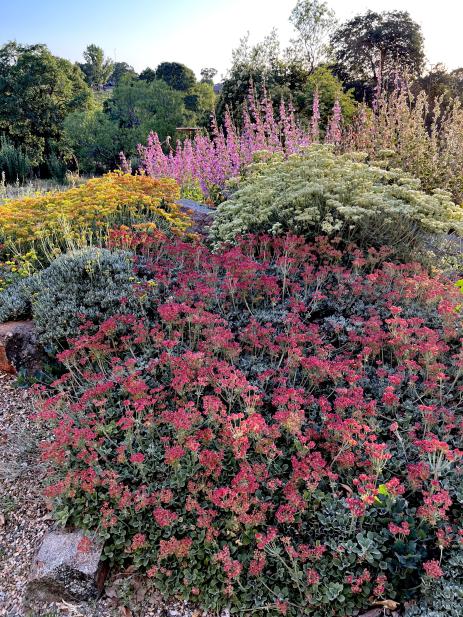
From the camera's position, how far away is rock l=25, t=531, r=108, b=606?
7.20 feet

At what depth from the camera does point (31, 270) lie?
469cm

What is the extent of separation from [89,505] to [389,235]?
3554 millimetres

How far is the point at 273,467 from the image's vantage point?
2430mm

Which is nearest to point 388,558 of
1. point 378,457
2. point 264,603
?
point 378,457

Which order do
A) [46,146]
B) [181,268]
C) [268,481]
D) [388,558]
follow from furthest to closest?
[46,146]
[181,268]
[268,481]
[388,558]

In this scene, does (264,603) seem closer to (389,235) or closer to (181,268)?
(181,268)

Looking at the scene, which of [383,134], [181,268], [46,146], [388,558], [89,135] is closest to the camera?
[388,558]

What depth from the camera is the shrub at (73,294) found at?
11.7ft

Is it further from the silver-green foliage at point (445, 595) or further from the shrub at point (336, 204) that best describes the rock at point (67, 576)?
the shrub at point (336, 204)

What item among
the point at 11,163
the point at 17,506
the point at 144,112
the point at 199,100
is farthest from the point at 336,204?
the point at 199,100

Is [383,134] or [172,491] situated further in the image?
[383,134]

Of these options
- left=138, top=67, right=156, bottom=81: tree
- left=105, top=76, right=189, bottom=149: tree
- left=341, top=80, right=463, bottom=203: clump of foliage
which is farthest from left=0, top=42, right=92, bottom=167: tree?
left=341, top=80, right=463, bottom=203: clump of foliage

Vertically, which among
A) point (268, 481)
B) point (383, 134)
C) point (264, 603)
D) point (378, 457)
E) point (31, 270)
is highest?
point (383, 134)

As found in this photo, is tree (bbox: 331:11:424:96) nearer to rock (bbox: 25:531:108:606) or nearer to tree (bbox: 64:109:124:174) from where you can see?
tree (bbox: 64:109:124:174)
